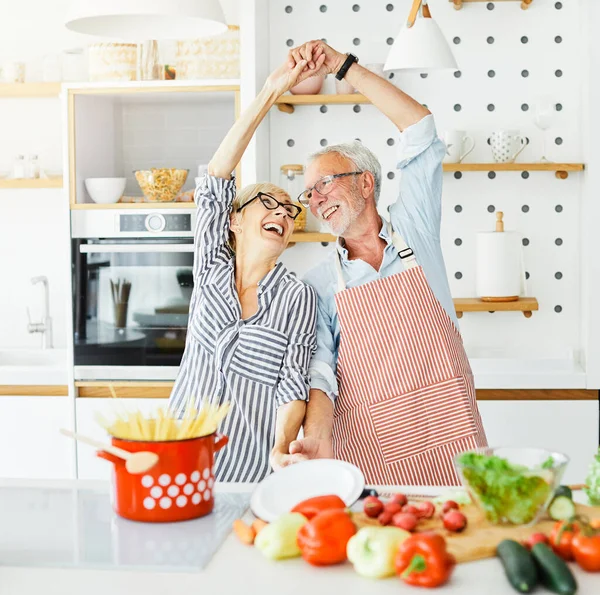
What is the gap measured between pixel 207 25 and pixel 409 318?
96cm

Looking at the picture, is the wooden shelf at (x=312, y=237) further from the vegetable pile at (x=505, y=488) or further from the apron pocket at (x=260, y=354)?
the vegetable pile at (x=505, y=488)

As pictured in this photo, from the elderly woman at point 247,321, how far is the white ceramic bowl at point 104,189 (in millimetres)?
1435

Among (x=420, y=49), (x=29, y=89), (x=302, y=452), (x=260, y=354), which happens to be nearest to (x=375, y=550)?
(x=302, y=452)

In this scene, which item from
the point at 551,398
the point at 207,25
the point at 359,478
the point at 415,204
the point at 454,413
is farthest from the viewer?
the point at 551,398

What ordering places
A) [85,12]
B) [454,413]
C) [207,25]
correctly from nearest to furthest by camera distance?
[85,12] → [207,25] → [454,413]

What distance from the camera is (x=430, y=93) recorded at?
3809mm

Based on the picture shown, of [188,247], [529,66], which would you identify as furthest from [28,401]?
[529,66]

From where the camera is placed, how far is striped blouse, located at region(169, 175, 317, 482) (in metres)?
2.18

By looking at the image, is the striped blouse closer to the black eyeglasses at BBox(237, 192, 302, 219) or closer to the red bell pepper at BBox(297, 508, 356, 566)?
the black eyeglasses at BBox(237, 192, 302, 219)

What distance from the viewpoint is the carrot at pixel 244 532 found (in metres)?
1.42

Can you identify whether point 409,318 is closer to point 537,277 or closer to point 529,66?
point 537,277

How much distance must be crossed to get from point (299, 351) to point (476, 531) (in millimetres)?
949

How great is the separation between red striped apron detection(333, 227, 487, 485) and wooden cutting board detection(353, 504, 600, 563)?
92cm

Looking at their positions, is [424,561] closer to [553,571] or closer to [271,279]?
[553,571]
